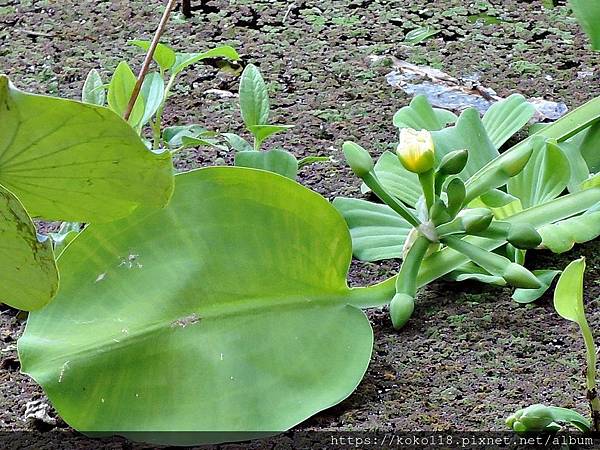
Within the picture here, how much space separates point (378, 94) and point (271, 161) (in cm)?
21

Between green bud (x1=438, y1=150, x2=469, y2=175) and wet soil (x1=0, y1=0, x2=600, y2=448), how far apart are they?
9 centimetres

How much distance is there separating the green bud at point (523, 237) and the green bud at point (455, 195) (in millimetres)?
31

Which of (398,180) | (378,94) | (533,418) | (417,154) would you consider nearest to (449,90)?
(378,94)

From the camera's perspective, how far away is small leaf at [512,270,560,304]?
0.52m

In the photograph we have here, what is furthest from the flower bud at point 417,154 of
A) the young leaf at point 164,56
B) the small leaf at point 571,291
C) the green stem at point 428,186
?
the young leaf at point 164,56

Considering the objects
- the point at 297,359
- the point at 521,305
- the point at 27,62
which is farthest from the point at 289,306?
the point at 27,62

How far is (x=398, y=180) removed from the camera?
22.9 inches

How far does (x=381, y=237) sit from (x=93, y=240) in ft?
0.58

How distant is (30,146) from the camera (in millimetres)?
353

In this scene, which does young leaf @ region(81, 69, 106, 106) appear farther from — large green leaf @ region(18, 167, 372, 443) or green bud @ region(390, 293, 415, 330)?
green bud @ region(390, 293, 415, 330)

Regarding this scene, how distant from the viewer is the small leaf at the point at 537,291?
1.69ft

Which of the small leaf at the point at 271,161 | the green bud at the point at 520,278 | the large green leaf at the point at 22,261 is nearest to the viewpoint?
the large green leaf at the point at 22,261

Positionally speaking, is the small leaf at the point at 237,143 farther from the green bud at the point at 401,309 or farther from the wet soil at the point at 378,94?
Answer: the green bud at the point at 401,309

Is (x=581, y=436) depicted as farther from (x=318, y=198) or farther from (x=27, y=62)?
(x=27, y=62)
